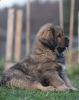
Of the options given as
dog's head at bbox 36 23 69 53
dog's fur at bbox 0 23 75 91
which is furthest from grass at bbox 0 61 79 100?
dog's head at bbox 36 23 69 53

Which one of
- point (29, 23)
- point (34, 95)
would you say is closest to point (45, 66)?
point (34, 95)

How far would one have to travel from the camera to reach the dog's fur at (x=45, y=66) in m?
10.0

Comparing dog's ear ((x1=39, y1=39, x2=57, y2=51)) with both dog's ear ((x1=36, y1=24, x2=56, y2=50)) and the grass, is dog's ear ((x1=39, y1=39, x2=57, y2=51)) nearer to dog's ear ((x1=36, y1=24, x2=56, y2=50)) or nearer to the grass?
dog's ear ((x1=36, y1=24, x2=56, y2=50))

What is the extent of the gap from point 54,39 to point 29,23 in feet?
36.7

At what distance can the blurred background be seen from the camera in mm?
19297

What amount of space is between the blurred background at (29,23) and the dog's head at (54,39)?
3.78 ft

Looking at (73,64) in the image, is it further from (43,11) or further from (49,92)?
(43,11)

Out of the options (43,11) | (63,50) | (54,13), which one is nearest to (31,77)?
(63,50)

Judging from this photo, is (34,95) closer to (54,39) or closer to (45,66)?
(45,66)

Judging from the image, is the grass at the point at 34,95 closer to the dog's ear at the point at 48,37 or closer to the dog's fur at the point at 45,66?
the dog's fur at the point at 45,66

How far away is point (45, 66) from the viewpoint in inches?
396

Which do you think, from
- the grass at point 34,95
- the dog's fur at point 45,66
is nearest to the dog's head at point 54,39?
the dog's fur at point 45,66

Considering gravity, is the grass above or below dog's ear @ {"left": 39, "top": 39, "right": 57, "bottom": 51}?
below

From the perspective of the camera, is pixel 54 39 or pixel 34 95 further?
pixel 54 39
